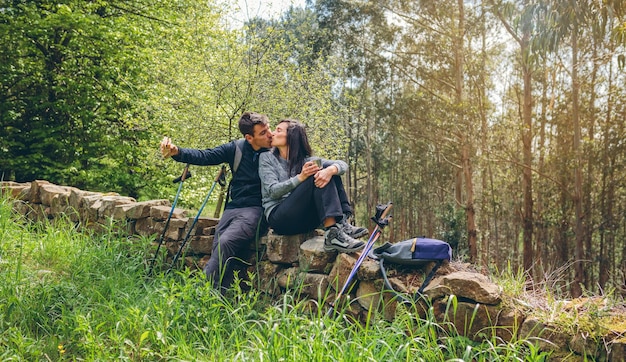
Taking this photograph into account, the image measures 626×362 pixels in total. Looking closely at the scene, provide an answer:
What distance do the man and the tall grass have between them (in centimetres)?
21

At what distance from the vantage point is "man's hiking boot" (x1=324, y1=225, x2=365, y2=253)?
2.89m

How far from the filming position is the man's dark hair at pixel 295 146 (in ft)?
11.0

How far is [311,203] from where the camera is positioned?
3.11 meters

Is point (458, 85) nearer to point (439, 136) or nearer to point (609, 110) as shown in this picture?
point (439, 136)

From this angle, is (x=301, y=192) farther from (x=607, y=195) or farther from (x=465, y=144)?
(x=607, y=195)

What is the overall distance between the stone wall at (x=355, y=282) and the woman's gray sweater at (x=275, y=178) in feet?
0.82

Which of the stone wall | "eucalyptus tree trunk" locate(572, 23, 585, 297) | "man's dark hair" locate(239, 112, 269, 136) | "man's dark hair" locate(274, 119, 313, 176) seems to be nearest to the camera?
the stone wall

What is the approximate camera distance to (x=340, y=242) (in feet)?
9.53

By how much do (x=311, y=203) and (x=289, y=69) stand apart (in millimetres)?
6444

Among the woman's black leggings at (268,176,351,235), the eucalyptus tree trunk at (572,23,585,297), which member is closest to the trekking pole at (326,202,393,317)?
the woman's black leggings at (268,176,351,235)

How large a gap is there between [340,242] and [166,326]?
107 centimetres

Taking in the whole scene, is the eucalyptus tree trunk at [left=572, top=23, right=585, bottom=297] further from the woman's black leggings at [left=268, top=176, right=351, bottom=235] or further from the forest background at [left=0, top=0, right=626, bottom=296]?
the woman's black leggings at [left=268, top=176, right=351, bottom=235]

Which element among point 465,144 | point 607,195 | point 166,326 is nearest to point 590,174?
point 607,195

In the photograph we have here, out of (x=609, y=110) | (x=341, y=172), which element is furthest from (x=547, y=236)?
(x=341, y=172)
